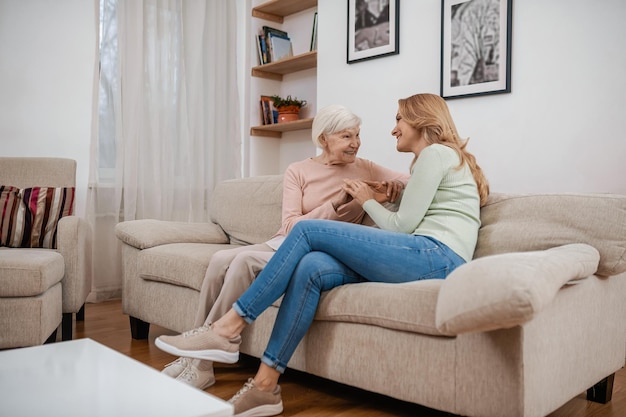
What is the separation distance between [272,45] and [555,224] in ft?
10.0

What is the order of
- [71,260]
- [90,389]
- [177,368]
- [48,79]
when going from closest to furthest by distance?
[90,389] < [177,368] < [71,260] < [48,79]

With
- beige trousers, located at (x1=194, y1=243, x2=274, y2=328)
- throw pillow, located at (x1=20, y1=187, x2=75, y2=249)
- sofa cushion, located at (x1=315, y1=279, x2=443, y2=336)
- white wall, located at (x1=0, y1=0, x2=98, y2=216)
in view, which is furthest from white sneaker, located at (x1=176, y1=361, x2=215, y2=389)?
white wall, located at (x1=0, y1=0, x2=98, y2=216)

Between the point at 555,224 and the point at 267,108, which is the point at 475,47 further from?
the point at 267,108

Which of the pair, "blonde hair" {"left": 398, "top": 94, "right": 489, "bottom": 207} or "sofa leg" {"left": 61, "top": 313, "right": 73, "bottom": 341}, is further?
"sofa leg" {"left": 61, "top": 313, "right": 73, "bottom": 341}

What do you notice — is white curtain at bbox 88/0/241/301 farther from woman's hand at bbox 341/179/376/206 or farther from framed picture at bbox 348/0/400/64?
woman's hand at bbox 341/179/376/206

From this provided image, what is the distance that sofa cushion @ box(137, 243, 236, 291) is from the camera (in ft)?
8.09

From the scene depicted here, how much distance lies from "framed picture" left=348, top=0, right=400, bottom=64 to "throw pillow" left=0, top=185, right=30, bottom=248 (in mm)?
2051

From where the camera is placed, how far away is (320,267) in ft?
6.21

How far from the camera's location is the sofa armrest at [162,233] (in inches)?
112

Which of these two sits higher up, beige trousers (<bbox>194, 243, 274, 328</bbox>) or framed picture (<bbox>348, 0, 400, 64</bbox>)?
framed picture (<bbox>348, 0, 400, 64</bbox>)

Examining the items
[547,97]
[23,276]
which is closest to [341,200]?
[547,97]

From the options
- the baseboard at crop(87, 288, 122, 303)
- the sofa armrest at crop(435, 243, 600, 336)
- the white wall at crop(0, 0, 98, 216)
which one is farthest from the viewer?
the baseboard at crop(87, 288, 122, 303)

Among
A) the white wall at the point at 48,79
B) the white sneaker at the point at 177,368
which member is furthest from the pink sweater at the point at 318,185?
the white wall at the point at 48,79

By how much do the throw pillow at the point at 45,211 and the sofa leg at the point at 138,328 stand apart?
56 cm
